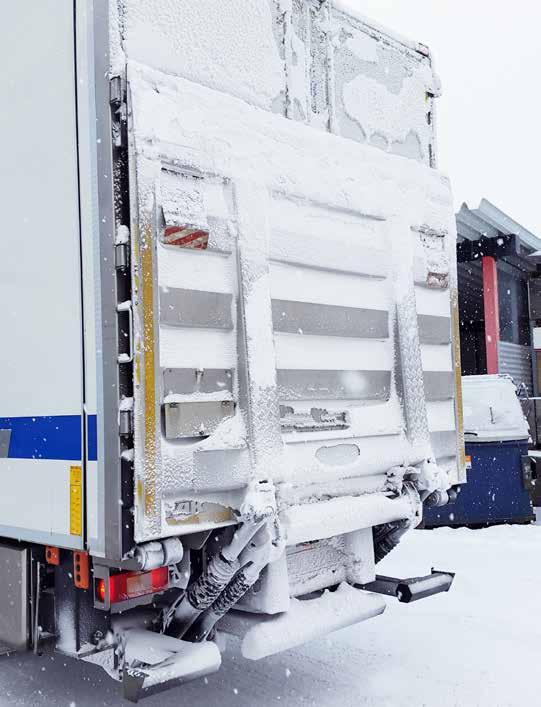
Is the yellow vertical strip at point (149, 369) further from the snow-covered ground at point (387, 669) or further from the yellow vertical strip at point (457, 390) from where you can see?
the yellow vertical strip at point (457, 390)

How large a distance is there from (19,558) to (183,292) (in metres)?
1.46

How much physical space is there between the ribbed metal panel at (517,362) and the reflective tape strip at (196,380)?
13.0m

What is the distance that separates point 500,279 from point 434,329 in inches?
498

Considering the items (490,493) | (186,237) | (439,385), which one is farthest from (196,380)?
(490,493)

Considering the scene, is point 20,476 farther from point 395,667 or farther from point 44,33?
point 395,667

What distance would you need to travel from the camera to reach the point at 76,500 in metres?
3.41

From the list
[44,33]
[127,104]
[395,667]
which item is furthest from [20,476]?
[395,667]

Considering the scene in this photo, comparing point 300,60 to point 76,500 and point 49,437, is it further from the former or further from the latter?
point 76,500

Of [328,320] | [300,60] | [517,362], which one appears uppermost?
[300,60]

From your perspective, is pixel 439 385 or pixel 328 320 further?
pixel 439 385

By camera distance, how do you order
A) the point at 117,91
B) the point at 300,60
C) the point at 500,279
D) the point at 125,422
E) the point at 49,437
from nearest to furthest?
the point at 125,422 → the point at 117,91 → the point at 49,437 → the point at 300,60 → the point at 500,279

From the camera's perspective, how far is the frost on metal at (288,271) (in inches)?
132

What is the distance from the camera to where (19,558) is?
3.72 metres

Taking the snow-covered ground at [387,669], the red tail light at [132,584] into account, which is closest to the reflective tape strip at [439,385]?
the snow-covered ground at [387,669]
